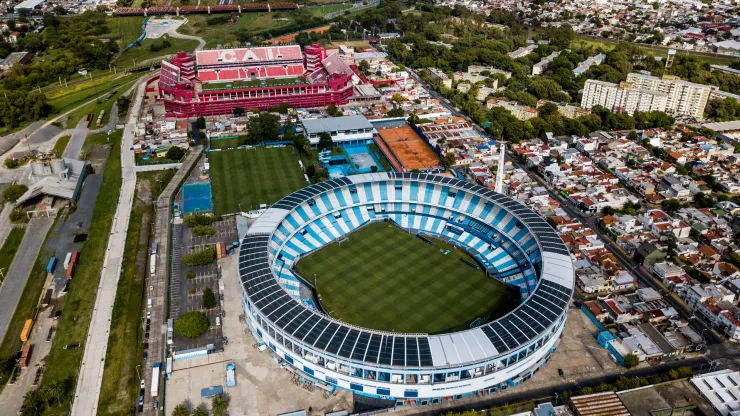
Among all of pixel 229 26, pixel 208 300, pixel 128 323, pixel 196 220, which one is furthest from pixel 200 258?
pixel 229 26

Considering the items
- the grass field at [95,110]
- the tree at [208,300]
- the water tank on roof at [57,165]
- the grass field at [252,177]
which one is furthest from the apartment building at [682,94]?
the grass field at [95,110]

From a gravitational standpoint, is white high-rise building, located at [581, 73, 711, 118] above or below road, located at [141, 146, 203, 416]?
above

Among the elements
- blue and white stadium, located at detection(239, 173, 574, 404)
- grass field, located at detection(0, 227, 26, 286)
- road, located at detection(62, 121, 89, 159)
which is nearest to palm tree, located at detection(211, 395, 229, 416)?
blue and white stadium, located at detection(239, 173, 574, 404)

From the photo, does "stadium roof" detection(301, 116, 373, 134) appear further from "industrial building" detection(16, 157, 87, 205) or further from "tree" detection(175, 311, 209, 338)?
"tree" detection(175, 311, 209, 338)

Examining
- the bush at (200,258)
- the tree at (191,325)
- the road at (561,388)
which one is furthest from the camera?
the bush at (200,258)

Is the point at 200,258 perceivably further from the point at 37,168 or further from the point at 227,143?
the point at 227,143

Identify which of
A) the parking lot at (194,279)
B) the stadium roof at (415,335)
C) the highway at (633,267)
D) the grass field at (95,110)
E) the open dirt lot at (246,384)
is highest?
the stadium roof at (415,335)

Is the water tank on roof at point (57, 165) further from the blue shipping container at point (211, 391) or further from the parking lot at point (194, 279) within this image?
the blue shipping container at point (211, 391)
